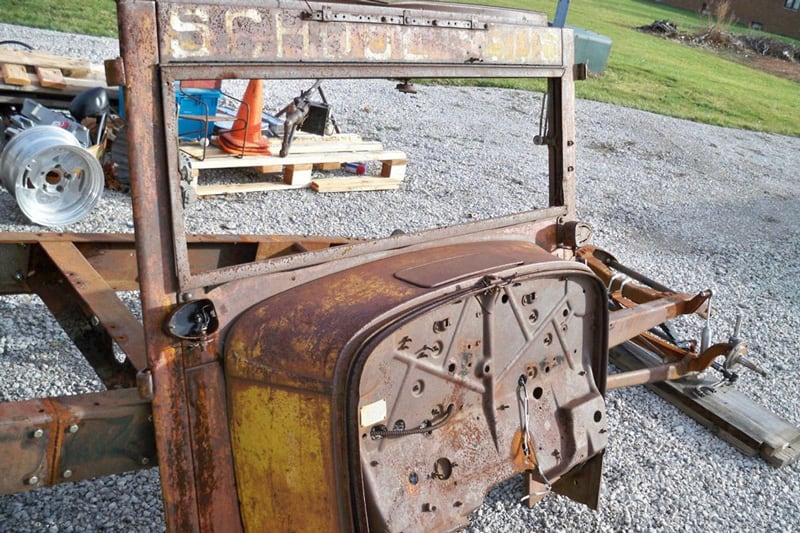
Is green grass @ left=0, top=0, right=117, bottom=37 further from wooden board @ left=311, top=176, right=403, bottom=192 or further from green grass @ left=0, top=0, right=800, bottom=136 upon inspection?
wooden board @ left=311, top=176, right=403, bottom=192

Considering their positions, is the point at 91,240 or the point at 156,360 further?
the point at 91,240

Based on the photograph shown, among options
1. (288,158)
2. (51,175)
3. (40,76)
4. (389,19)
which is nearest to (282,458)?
(389,19)

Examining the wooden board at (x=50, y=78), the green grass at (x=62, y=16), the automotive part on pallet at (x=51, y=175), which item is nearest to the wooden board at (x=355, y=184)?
the automotive part on pallet at (x=51, y=175)

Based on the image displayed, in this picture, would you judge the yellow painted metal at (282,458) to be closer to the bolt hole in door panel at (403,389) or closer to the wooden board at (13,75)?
the bolt hole in door panel at (403,389)

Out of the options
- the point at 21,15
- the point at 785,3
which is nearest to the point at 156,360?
the point at 21,15

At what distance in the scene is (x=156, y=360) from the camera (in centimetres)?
195

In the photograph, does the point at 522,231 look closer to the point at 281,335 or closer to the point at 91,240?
the point at 281,335

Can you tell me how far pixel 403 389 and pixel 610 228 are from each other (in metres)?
5.54

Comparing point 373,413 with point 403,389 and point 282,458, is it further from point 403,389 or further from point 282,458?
point 282,458

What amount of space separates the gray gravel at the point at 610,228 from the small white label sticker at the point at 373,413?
1.35 m

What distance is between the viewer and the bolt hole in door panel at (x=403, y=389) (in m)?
1.94

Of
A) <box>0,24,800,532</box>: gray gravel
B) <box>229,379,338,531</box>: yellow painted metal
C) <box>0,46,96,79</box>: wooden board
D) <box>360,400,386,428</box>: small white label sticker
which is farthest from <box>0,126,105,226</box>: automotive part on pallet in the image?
<box>360,400,386,428</box>: small white label sticker

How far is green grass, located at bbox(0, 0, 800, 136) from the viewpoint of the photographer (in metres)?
12.4

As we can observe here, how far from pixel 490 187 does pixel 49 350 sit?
4879 millimetres
